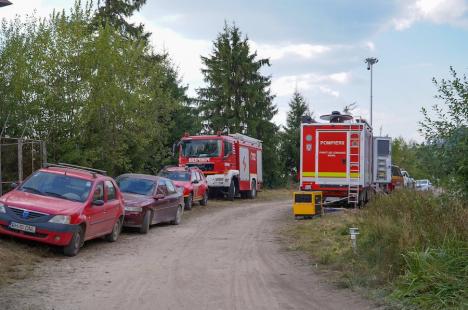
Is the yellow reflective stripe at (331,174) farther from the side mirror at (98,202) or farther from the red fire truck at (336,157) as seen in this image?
the side mirror at (98,202)

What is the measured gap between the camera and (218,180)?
1104 inches

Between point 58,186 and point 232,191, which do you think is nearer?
point 58,186

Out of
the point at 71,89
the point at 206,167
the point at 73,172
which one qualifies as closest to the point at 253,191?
the point at 206,167

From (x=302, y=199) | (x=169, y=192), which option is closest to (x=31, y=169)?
(x=169, y=192)

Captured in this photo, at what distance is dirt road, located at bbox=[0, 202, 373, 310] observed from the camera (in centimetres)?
759

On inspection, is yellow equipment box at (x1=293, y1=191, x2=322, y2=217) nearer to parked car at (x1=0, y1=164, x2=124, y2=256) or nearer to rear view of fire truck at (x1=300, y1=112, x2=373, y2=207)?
rear view of fire truck at (x1=300, y1=112, x2=373, y2=207)

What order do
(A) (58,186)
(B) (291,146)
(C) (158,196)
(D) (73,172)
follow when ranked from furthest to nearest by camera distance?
(B) (291,146), (C) (158,196), (D) (73,172), (A) (58,186)

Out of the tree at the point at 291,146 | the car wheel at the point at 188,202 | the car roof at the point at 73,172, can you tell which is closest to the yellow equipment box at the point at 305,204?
the car wheel at the point at 188,202

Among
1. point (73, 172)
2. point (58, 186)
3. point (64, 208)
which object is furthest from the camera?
point (73, 172)

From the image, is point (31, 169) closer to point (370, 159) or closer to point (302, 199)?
point (302, 199)

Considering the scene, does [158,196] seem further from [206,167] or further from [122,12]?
[122,12]

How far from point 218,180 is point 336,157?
790 centimetres

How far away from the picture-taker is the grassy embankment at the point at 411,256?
23.7 ft

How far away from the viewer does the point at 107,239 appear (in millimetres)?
13578
